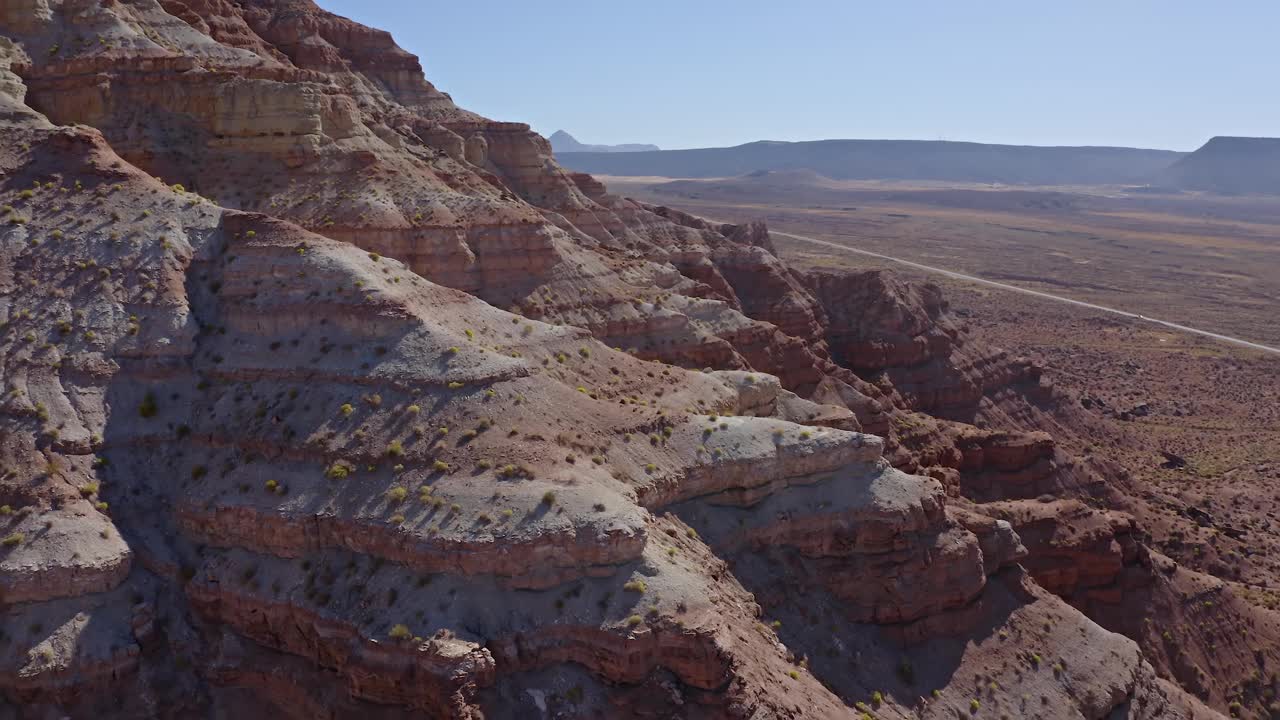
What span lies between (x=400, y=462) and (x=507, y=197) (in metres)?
30.1

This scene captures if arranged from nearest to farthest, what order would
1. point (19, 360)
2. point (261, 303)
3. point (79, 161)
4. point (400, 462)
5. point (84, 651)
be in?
point (84, 651) → point (400, 462) → point (19, 360) → point (261, 303) → point (79, 161)

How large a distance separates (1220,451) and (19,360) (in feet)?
286

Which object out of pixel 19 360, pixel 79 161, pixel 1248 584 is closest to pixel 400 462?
pixel 19 360

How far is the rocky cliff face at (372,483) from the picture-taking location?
106ft

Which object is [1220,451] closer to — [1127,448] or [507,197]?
[1127,448]

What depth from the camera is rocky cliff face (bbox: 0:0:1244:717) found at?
32375 mm

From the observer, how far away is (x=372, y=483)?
35.2 meters

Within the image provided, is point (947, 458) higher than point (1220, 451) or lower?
higher

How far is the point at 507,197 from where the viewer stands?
6284cm

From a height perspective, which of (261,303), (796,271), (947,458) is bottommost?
(947,458)

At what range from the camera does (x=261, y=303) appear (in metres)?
41.0

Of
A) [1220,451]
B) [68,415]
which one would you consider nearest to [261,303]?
[68,415]

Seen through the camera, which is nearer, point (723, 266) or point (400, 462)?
point (400, 462)

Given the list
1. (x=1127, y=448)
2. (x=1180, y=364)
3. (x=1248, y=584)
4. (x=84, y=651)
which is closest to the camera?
(x=84, y=651)
